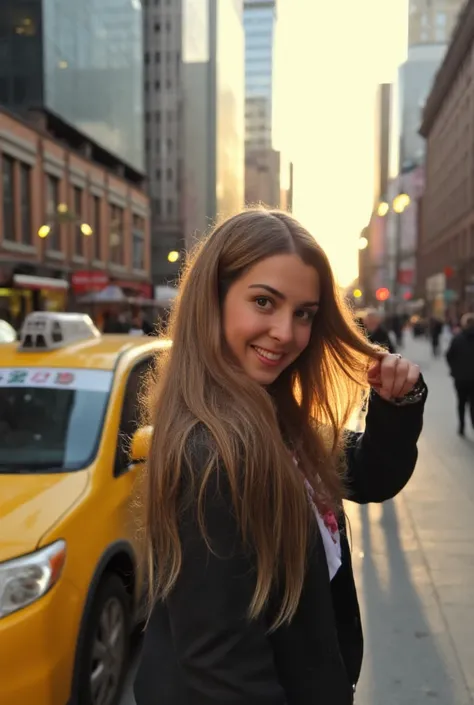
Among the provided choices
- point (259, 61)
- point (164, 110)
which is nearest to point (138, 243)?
point (164, 110)

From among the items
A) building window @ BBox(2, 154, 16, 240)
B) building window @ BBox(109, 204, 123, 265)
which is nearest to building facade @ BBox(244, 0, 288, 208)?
building window @ BBox(109, 204, 123, 265)

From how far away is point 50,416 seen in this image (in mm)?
3756

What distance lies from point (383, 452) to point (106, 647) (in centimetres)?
203

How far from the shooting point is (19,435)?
3.71 metres

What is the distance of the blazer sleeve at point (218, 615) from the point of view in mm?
1161

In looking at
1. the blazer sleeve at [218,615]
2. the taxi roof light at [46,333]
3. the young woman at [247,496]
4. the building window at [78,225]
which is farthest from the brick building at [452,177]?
the blazer sleeve at [218,615]

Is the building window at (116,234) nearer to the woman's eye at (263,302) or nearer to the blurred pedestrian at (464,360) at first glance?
the blurred pedestrian at (464,360)

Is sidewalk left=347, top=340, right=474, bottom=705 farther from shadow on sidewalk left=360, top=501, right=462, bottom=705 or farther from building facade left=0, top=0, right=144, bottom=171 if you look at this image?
building facade left=0, top=0, right=144, bottom=171

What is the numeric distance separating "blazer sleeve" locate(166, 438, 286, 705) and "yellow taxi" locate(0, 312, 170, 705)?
0.63 m

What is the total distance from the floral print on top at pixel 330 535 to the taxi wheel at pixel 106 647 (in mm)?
1670

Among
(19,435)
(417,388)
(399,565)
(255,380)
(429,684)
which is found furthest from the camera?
(399,565)

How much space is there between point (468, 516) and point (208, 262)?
543 cm

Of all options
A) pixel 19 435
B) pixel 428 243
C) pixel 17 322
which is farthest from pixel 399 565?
pixel 428 243

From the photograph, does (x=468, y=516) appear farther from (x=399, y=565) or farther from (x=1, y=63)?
(x=1, y=63)
